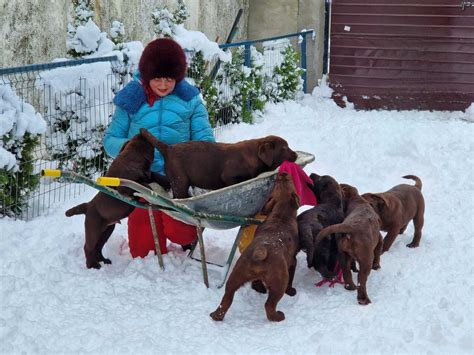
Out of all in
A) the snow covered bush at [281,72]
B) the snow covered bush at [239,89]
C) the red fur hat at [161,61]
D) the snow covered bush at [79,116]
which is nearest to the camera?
the red fur hat at [161,61]

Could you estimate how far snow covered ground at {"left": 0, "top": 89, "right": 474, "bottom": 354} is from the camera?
4254 millimetres

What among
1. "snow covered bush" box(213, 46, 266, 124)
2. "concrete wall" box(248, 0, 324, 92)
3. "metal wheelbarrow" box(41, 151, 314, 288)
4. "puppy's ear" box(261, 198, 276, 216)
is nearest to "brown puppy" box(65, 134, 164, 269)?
"metal wheelbarrow" box(41, 151, 314, 288)

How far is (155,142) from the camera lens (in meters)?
5.10

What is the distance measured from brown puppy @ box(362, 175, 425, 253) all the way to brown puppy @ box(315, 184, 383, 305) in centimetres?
53

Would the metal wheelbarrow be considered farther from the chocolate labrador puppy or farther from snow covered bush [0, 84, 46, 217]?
snow covered bush [0, 84, 46, 217]

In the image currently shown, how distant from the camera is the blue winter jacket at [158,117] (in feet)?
18.1

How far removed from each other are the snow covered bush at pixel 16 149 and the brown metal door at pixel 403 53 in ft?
29.6

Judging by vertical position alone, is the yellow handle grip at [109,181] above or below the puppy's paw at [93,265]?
above

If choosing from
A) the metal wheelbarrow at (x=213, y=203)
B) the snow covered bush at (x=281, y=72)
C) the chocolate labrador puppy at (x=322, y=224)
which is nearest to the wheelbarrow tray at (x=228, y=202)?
the metal wheelbarrow at (x=213, y=203)

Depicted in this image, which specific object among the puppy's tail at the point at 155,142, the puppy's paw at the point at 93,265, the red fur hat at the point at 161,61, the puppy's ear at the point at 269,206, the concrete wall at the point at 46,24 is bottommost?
the puppy's paw at the point at 93,265

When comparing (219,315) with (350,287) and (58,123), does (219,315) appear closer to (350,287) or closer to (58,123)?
(350,287)

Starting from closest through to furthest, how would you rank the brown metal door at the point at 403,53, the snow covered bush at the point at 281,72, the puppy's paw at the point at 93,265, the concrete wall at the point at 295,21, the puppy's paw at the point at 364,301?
the puppy's paw at the point at 364,301 < the puppy's paw at the point at 93,265 < the snow covered bush at the point at 281,72 < the brown metal door at the point at 403,53 < the concrete wall at the point at 295,21

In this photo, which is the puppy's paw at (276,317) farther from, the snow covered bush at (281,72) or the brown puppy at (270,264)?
the snow covered bush at (281,72)

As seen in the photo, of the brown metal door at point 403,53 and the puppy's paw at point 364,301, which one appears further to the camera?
the brown metal door at point 403,53
